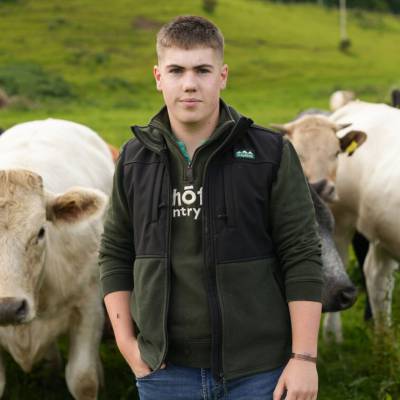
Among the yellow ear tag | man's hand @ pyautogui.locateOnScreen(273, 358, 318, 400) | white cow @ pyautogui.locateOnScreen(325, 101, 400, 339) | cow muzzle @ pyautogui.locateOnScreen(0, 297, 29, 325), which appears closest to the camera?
man's hand @ pyautogui.locateOnScreen(273, 358, 318, 400)

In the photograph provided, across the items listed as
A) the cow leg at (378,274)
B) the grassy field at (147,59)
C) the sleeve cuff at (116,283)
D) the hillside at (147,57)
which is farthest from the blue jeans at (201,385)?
the hillside at (147,57)

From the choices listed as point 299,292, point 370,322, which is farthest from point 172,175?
point 370,322

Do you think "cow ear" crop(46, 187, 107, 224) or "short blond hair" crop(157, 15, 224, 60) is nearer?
"short blond hair" crop(157, 15, 224, 60)

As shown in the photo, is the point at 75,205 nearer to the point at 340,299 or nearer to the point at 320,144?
the point at 340,299

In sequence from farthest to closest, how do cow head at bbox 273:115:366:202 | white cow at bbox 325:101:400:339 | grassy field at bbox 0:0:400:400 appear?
grassy field at bbox 0:0:400:400 < cow head at bbox 273:115:366:202 < white cow at bbox 325:101:400:339

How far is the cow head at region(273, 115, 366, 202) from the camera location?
5.91 metres

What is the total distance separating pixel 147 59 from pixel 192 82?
1475 inches

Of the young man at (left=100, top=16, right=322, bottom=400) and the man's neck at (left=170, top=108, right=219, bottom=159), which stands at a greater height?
the man's neck at (left=170, top=108, right=219, bottom=159)

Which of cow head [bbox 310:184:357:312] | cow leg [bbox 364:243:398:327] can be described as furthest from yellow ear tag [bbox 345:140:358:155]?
cow head [bbox 310:184:357:312]

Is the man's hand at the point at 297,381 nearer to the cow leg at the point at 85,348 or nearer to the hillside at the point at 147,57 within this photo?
the cow leg at the point at 85,348

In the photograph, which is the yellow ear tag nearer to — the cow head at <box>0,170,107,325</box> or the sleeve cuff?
the cow head at <box>0,170,107,325</box>

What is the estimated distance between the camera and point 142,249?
2779mm

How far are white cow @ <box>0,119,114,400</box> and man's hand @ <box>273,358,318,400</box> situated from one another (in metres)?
1.47

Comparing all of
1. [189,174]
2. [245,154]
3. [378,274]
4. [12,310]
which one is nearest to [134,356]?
[189,174]
